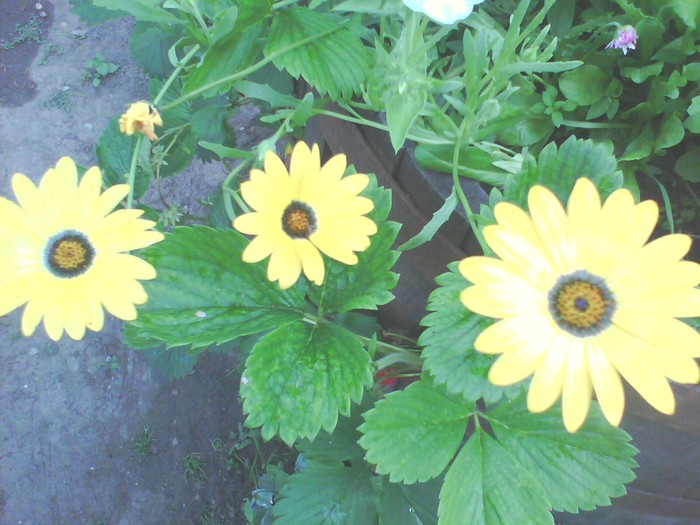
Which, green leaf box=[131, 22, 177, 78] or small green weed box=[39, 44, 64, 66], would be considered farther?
small green weed box=[39, 44, 64, 66]

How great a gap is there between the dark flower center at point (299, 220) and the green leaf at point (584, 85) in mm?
427

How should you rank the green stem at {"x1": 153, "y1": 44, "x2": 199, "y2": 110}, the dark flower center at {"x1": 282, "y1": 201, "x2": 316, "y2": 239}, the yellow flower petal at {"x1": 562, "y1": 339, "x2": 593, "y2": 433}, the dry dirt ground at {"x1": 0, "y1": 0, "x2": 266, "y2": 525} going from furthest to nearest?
1. the dry dirt ground at {"x1": 0, "y1": 0, "x2": 266, "y2": 525}
2. the green stem at {"x1": 153, "y1": 44, "x2": 199, "y2": 110}
3. the dark flower center at {"x1": 282, "y1": 201, "x2": 316, "y2": 239}
4. the yellow flower petal at {"x1": 562, "y1": 339, "x2": 593, "y2": 433}

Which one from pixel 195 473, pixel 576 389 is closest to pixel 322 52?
pixel 576 389

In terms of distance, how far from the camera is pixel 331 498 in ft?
2.76

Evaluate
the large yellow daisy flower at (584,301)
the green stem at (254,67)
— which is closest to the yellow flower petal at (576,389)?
the large yellow daisy flower at (584,301)

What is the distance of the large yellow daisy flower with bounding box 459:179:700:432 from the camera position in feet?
1.49

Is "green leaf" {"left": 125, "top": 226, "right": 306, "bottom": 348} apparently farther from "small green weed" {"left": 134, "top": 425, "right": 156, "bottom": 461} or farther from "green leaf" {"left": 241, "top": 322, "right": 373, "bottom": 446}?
"small green weed" {"left": 134, "top": 425, "right": 156, "bottom": 461}

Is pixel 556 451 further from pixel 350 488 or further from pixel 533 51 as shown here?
pixel 533 51

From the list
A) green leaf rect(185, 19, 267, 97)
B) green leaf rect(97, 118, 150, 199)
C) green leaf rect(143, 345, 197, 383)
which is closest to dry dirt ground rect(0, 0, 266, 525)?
green leaf rect(143, 345, 197, 383)

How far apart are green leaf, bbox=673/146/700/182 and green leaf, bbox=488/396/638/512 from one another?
0.35 metres

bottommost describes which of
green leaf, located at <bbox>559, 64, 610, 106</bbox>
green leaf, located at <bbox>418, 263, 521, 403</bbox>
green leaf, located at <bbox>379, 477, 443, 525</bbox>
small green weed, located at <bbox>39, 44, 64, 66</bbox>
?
small green weed, located at <bbox>39, 44, 64, 66</bbox>

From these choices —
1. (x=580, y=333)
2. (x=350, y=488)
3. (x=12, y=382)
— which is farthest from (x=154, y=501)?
(x=580, y=333)

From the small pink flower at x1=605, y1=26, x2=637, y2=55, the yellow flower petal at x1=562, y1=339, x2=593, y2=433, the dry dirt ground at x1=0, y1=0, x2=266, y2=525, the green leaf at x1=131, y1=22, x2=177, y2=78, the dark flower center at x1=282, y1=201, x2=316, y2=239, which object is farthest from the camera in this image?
the dry dirt ground at x1=0, y1=0, x2=266, y2=525

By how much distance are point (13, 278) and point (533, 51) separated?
0.52 m
